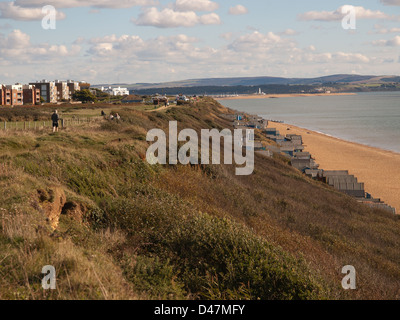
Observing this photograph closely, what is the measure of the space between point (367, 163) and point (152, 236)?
136 feet

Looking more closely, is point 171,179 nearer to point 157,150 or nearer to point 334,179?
point 157,150

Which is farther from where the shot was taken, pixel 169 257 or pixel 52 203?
pixel 52 203

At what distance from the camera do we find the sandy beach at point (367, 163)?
3429 cm

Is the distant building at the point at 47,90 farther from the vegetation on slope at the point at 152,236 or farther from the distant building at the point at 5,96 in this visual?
the vegetation on slope at the point at 152,236

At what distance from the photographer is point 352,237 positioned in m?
16.6

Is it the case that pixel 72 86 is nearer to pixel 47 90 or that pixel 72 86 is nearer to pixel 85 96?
pixel 47 90

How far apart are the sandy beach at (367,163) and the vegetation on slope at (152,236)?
15.5 m

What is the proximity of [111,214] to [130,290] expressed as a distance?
456cm

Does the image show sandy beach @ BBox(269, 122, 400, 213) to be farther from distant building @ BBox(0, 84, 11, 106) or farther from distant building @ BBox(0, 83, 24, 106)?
distant building @ BBox(0, 83, 24, 106)

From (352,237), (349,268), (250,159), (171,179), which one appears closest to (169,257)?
(349,268)

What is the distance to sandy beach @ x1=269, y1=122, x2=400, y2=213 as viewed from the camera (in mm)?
34291

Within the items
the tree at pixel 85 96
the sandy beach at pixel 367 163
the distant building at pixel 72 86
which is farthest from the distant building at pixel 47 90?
the sandy beach at pixel 367 163

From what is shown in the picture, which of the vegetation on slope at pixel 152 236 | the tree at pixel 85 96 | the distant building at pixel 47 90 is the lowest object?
the vegetation on slope at pixel 152 236

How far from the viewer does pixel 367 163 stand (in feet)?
155
